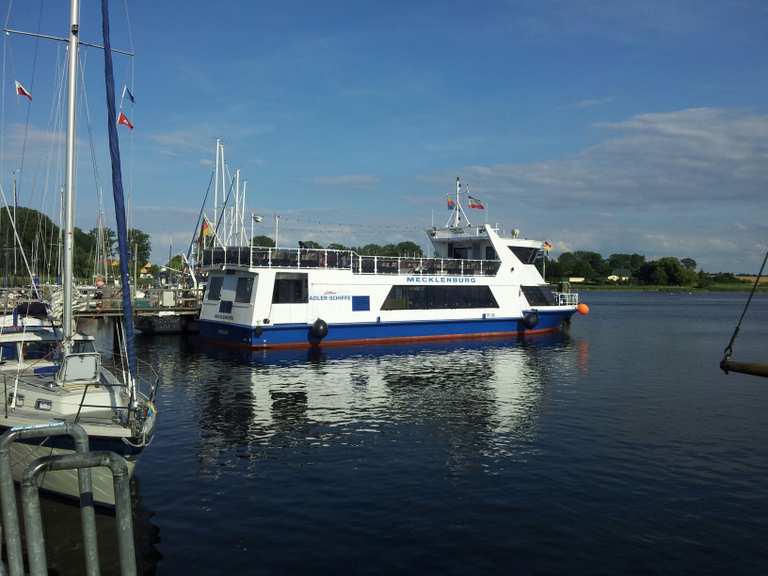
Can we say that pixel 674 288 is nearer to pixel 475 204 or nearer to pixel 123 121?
pixel 475 204

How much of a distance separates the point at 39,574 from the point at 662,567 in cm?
838

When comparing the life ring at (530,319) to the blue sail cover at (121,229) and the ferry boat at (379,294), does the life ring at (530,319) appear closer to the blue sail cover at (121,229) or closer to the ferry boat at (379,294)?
the ferry boat at (379,294)

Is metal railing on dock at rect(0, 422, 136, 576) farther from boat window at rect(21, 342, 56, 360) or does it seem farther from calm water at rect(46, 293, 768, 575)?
boat window at rect(21, 342, 56, 360)

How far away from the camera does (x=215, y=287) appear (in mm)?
34156

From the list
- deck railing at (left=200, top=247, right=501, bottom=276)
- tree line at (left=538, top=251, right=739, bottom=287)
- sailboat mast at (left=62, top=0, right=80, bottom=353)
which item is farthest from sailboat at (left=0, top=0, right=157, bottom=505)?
tree line at (left=538, top=251, right=739, bottom=287)

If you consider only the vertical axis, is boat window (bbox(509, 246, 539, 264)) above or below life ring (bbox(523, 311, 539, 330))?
above

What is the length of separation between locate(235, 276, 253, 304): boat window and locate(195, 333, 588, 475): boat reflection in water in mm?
2903

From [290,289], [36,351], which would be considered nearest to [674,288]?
[290,289]

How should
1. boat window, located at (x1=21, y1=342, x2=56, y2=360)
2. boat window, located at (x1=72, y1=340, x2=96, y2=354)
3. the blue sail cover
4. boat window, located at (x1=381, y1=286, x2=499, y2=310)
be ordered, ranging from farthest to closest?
boat window, located at (x1=381, y1=286, x2=499, y2=310)
boat window, located at (x1=21, y1=342, x2=56, y2=360)
boat window, located at (x1=72, y1=340, x2=96, y2=354)
the blue sail cover

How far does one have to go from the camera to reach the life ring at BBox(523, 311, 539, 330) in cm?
3975

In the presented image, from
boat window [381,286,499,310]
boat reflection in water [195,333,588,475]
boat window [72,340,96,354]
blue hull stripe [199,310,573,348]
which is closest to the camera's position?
boat window [72,340,96,354]

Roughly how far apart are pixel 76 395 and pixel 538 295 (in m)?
34.2

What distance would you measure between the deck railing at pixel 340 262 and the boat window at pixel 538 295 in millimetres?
2923

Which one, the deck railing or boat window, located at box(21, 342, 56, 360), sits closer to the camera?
boat window, located at box(21, 342, 56, 360)
